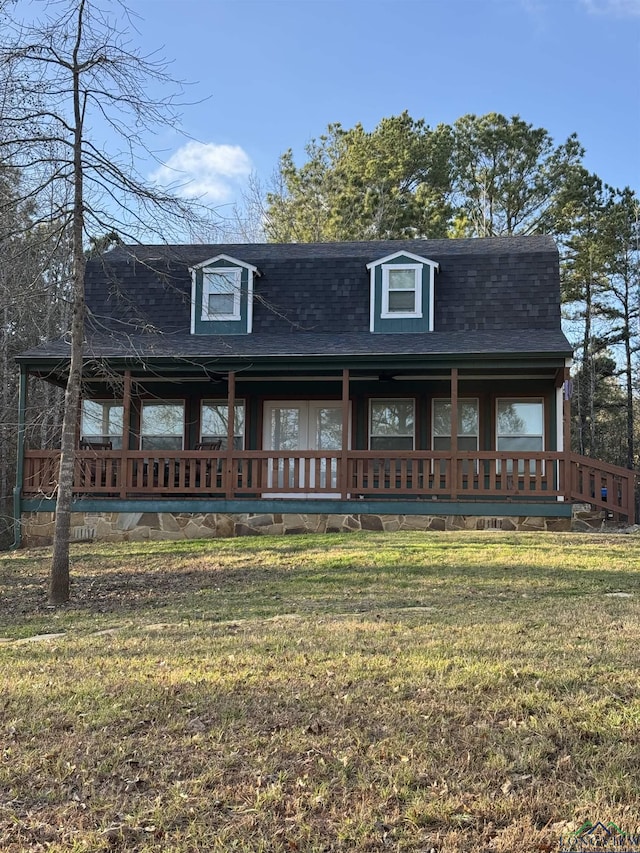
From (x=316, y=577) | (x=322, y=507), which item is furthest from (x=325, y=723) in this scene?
(x=322, y=507)

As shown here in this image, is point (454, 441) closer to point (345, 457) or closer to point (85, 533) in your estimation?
point (345, 457)

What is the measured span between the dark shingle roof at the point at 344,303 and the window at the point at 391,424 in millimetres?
1474

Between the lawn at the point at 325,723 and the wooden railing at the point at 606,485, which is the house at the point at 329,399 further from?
the lawn at the point at 325,723

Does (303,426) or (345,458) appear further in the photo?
(303,426)

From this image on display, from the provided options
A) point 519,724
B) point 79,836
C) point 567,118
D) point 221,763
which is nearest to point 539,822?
point 519,724

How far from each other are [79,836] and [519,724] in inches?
78.7

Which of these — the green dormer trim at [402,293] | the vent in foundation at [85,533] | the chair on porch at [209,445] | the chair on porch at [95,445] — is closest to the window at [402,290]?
the green dormer trim at [402,293]

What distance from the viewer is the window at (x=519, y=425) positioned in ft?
44.8

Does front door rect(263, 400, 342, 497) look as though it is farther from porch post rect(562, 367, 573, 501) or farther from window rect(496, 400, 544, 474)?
porch post rect(562, 367, 573, 501)

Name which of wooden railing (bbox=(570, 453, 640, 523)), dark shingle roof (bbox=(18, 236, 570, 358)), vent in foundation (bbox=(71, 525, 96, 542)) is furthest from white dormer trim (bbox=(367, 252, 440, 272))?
vent in foundation (bbox=(71, 525, 96, 542))

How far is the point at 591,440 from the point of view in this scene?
23453mm

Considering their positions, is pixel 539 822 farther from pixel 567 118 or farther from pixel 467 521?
pixel 567 118

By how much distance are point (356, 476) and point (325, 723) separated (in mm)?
9215

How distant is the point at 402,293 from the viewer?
13953 mm
